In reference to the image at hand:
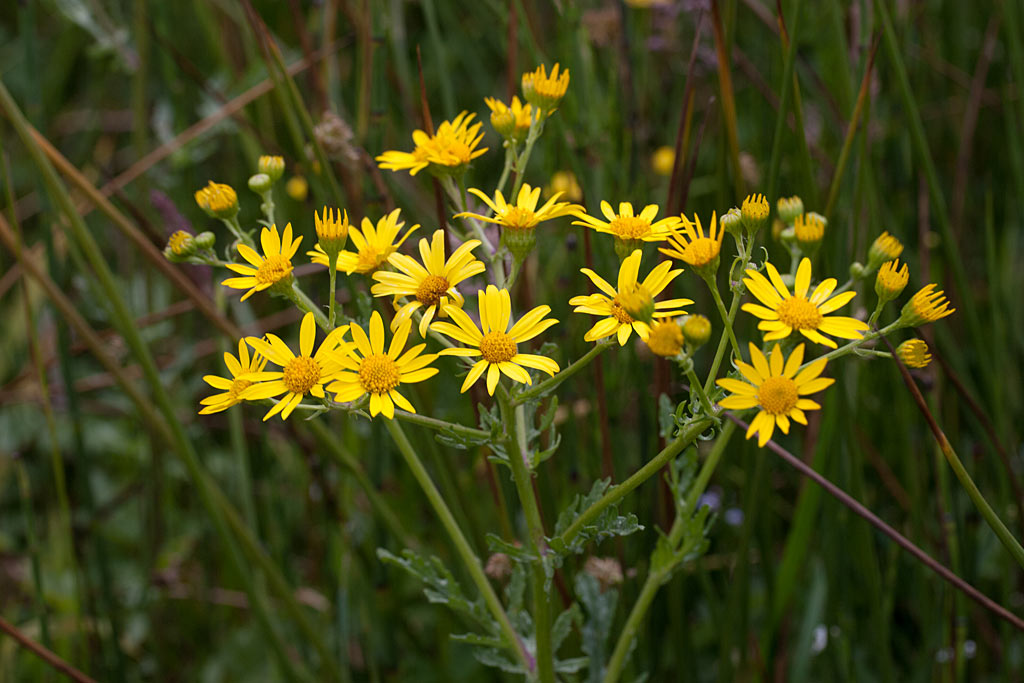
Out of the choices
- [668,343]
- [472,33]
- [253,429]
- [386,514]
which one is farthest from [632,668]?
[472,33]

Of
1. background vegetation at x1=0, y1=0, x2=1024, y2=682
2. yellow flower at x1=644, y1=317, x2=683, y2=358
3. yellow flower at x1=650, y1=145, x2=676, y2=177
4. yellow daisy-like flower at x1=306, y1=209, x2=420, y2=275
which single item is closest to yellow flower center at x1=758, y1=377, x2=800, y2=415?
yellow flower at x1=644, y1=317, x2=683, y2=358

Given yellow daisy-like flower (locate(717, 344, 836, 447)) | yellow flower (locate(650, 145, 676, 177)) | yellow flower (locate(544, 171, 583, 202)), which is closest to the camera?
yellow daisy-like flower (locate(717, 344, 836, 447))

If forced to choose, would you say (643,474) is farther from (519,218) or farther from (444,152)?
(444,152)

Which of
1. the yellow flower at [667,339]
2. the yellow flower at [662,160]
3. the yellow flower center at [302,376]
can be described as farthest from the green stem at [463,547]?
the yellow flower at [662,160]

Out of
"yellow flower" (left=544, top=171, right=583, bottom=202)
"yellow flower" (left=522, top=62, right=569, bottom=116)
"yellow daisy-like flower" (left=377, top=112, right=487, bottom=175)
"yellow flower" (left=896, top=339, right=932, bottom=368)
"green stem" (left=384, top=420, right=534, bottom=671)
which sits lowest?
"green stem" (left=384, top=420, right=534, bottom=671)

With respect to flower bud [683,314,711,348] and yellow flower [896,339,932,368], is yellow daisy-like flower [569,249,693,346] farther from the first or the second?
yellow flower [896,339,932,368]

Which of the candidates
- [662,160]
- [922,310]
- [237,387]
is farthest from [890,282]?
[662,160]

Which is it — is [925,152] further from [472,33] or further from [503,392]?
[472,33]
